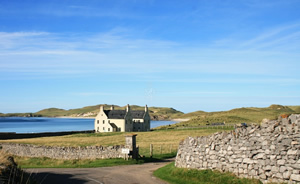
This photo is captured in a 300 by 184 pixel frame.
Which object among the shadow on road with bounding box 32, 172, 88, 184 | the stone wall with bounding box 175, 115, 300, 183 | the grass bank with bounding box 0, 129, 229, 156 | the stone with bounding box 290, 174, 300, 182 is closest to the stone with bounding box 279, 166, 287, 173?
the stone wall with bounding box 175, 115, 300, 183

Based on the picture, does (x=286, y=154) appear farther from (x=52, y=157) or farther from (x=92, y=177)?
(x=52, y=157)

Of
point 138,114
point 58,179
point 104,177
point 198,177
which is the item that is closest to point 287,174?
point 198,177

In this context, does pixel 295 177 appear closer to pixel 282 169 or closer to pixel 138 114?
pixel 282 169

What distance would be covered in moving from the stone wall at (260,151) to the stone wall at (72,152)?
1403cm

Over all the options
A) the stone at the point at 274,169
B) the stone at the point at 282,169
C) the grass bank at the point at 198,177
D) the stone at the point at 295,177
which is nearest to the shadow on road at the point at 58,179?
the grass bank at the point at 198,177

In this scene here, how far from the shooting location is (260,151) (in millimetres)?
13734

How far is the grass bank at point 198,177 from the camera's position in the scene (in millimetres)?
14620

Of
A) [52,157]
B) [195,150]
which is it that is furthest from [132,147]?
[52,157]

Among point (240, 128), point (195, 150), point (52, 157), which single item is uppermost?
point (240, 128)

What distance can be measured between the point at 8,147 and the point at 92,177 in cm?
3018

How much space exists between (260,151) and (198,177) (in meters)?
4.19

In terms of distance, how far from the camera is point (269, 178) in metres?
13.2

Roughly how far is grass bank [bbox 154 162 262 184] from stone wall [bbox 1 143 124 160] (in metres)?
10.3

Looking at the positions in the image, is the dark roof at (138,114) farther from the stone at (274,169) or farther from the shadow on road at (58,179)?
the stone at (274,169)
